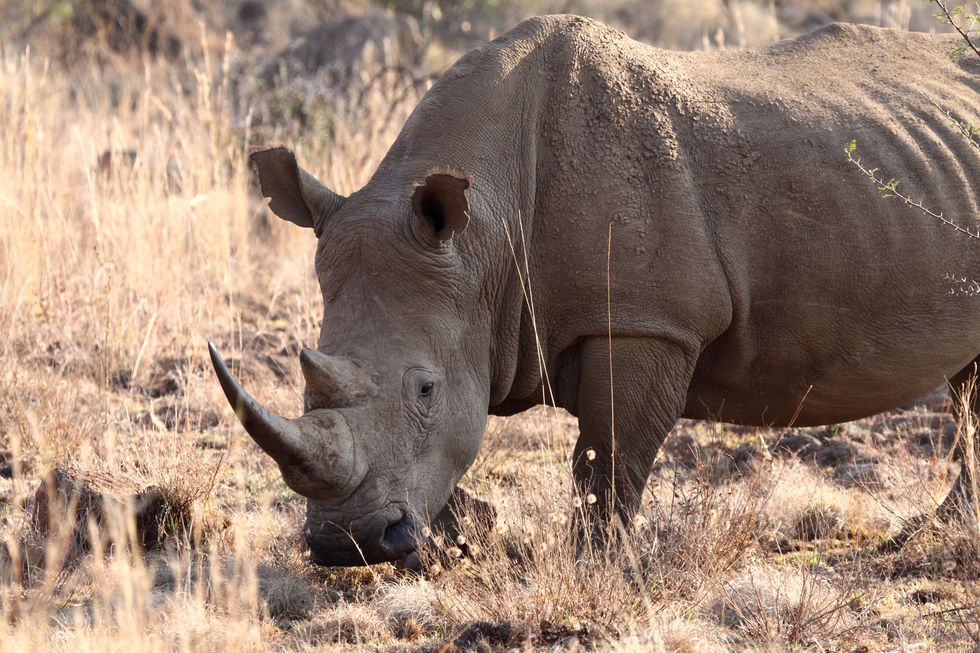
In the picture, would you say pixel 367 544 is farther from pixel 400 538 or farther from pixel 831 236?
pixel 831 236

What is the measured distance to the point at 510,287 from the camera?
4699 mm

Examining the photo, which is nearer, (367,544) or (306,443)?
(306,443)

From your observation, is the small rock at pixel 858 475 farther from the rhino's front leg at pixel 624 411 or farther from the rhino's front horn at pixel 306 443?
the rhino's front horn at pixel 306 443

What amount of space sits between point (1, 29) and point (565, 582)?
55.2 ft

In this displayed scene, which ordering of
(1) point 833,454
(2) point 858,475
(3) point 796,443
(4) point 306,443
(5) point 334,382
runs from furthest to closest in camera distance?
(3) point 796,443 → (1) point 833,454 → (2) point 858,475 → (5) point 334,382 → (4) point 306,443

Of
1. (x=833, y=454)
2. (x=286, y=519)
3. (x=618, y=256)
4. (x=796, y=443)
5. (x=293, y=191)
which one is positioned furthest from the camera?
(x=796, y=443)

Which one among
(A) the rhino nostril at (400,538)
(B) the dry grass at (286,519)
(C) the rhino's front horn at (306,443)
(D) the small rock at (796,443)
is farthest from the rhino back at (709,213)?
(D) the small rock at (796,443)

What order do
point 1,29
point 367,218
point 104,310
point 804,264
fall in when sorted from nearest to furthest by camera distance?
point 367,218 < point 804,264 < point 104,310 < point 1,29

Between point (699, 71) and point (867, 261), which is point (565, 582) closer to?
point (867, 261)

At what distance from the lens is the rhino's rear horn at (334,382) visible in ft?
13.3

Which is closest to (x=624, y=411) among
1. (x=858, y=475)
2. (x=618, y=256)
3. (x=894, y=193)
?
(x=618, y=256)

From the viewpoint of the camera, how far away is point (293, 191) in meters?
4.94

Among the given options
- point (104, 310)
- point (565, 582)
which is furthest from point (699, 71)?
point (104, 310)

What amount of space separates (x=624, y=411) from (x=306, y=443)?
1336 millimetres
